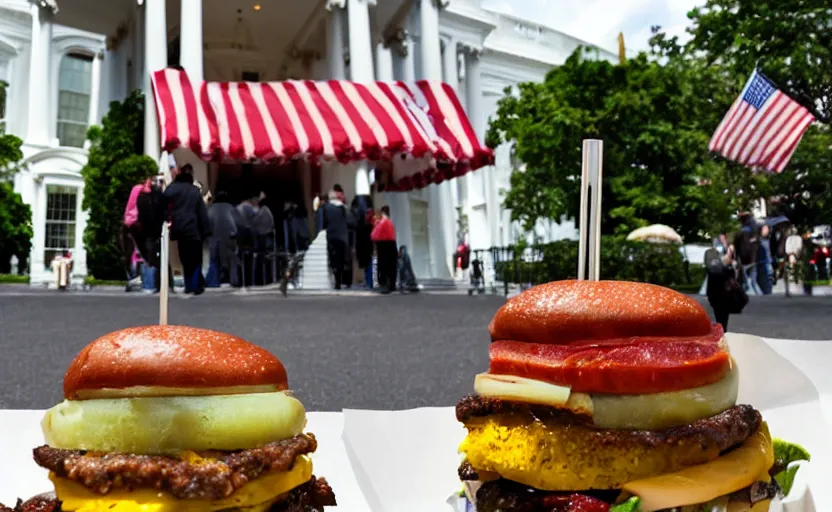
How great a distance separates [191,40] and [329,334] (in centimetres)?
1435

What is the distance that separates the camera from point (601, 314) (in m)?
1.75

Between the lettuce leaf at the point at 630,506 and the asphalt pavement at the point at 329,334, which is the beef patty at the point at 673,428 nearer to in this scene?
the lettuce leaf at the point at 630,506

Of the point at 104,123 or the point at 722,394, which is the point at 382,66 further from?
the point at 722,394

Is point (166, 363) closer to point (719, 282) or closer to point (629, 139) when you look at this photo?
point (719, 282)

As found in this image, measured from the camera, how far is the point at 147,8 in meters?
20.4

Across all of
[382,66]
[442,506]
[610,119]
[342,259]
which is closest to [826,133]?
[610,119]

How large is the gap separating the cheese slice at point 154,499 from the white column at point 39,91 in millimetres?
24983

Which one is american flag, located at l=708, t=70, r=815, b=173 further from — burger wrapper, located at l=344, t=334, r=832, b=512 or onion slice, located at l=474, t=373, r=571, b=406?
onion slice, located at l=474, t=373, r=571, b=406

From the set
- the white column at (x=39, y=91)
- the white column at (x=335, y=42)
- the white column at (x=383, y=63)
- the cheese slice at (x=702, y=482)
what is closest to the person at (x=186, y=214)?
the cheese slice at (x=702, y=482)

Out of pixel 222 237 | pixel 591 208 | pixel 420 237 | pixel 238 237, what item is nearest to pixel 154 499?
pixel 591 208

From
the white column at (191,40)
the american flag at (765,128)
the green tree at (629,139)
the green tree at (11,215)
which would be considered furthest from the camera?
the green tree at (629,139)

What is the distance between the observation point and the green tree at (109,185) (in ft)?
70.4

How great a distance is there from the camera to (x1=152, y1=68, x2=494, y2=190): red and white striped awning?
1670 centimetres

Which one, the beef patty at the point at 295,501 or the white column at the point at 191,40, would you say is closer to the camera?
the beef patty at the point at 295,501
